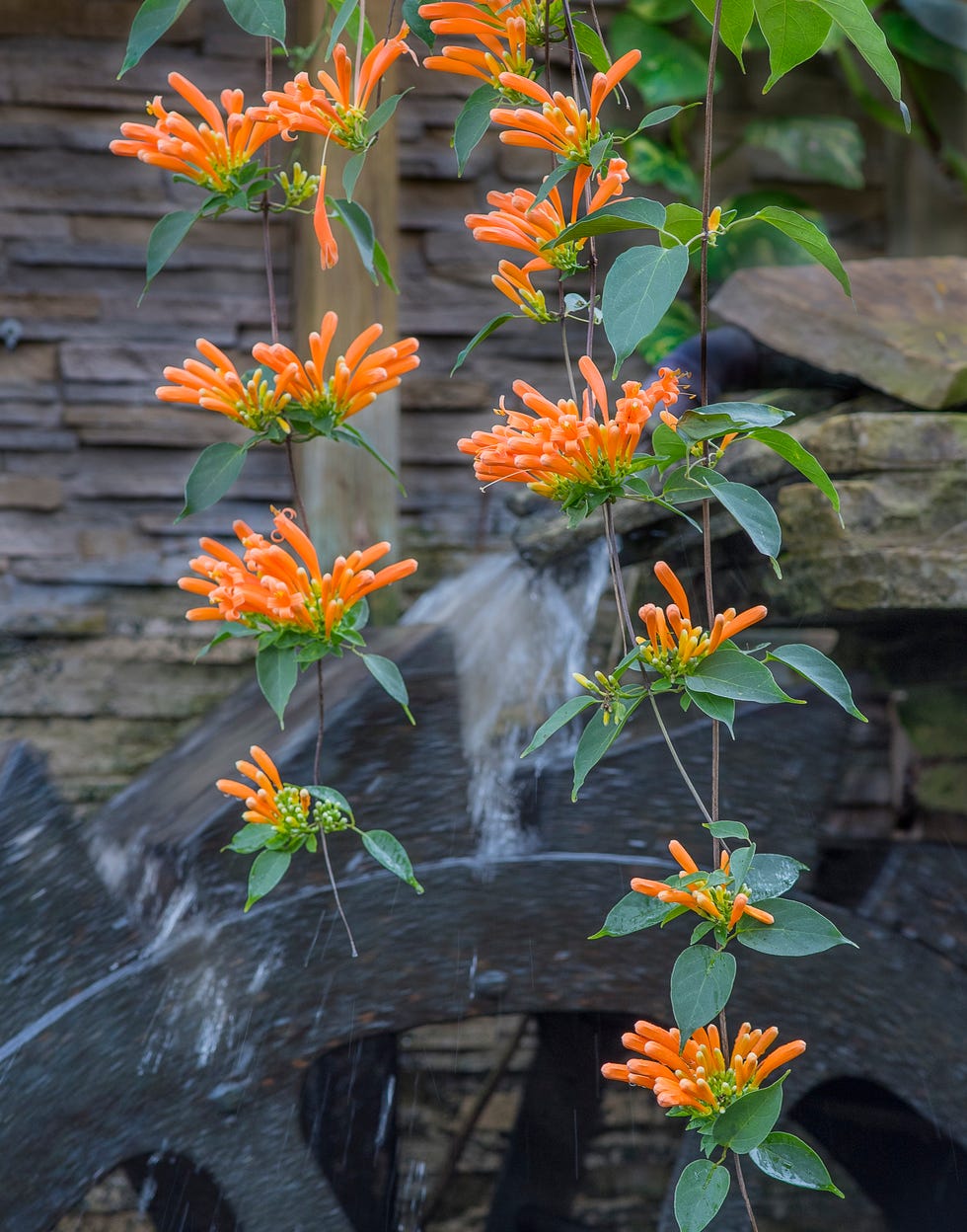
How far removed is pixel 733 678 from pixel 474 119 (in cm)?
43

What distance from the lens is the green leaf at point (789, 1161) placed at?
2.29ft

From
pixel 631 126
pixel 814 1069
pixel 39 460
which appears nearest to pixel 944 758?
pixel 814 1069

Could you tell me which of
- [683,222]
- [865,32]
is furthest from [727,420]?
[865,32]

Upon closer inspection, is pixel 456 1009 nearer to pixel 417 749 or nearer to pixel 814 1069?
pixel 417 749

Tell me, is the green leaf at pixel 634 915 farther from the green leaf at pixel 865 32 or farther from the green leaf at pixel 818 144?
the green leaf at pixel 818 144

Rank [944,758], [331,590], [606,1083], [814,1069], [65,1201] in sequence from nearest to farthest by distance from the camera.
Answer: [331,590], [65,1201], [814,1069], [944,758], [606,1083]

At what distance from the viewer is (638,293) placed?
2.23 feet

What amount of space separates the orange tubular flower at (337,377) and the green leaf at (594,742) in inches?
11.2

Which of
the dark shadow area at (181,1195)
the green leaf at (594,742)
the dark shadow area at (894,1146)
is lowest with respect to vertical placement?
the dark shadow area at (894,1146)

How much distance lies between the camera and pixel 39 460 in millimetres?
2244

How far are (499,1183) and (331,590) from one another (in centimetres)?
181

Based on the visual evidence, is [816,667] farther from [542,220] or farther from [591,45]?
[591,45]

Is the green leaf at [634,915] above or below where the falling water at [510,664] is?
above

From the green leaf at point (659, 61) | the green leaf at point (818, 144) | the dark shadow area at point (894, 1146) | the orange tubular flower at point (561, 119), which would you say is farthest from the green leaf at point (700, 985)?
the green leaf at point (818, 144)
